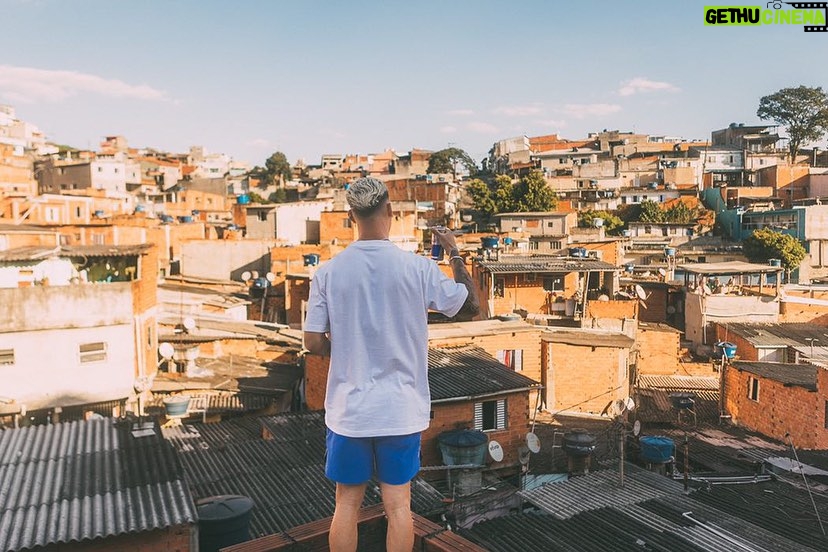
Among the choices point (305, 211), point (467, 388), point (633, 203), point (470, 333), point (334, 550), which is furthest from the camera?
point (633, 203)

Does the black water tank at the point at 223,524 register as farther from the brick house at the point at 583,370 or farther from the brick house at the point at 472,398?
the brick house at the point at 583,370

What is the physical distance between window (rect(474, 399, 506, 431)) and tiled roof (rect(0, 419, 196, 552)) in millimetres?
6960

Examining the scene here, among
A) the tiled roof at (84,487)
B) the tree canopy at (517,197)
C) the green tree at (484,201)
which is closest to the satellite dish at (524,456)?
the tiled roof at (84,487)

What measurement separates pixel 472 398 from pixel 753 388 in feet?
26.0

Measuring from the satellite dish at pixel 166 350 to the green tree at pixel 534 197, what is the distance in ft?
92.8

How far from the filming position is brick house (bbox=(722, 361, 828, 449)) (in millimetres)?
14055

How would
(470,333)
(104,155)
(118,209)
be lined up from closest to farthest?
(470,333) < (118,209) < (104,155)

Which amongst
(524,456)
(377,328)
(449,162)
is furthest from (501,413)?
(449,162)

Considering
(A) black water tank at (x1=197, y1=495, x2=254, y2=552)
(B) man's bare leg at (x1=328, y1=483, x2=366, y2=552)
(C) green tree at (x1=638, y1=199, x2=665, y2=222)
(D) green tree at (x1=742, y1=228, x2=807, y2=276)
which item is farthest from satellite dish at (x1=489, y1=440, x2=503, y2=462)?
(C) green tree at (x1=638, y1=199, x2=665, y2=222)

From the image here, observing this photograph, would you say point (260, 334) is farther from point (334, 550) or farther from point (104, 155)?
point (104, 155)

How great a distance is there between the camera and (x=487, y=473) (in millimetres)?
13680

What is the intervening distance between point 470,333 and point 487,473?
13.5 ft

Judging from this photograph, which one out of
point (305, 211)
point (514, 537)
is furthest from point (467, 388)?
point (305, 211)

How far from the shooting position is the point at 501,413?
13.9 metres
